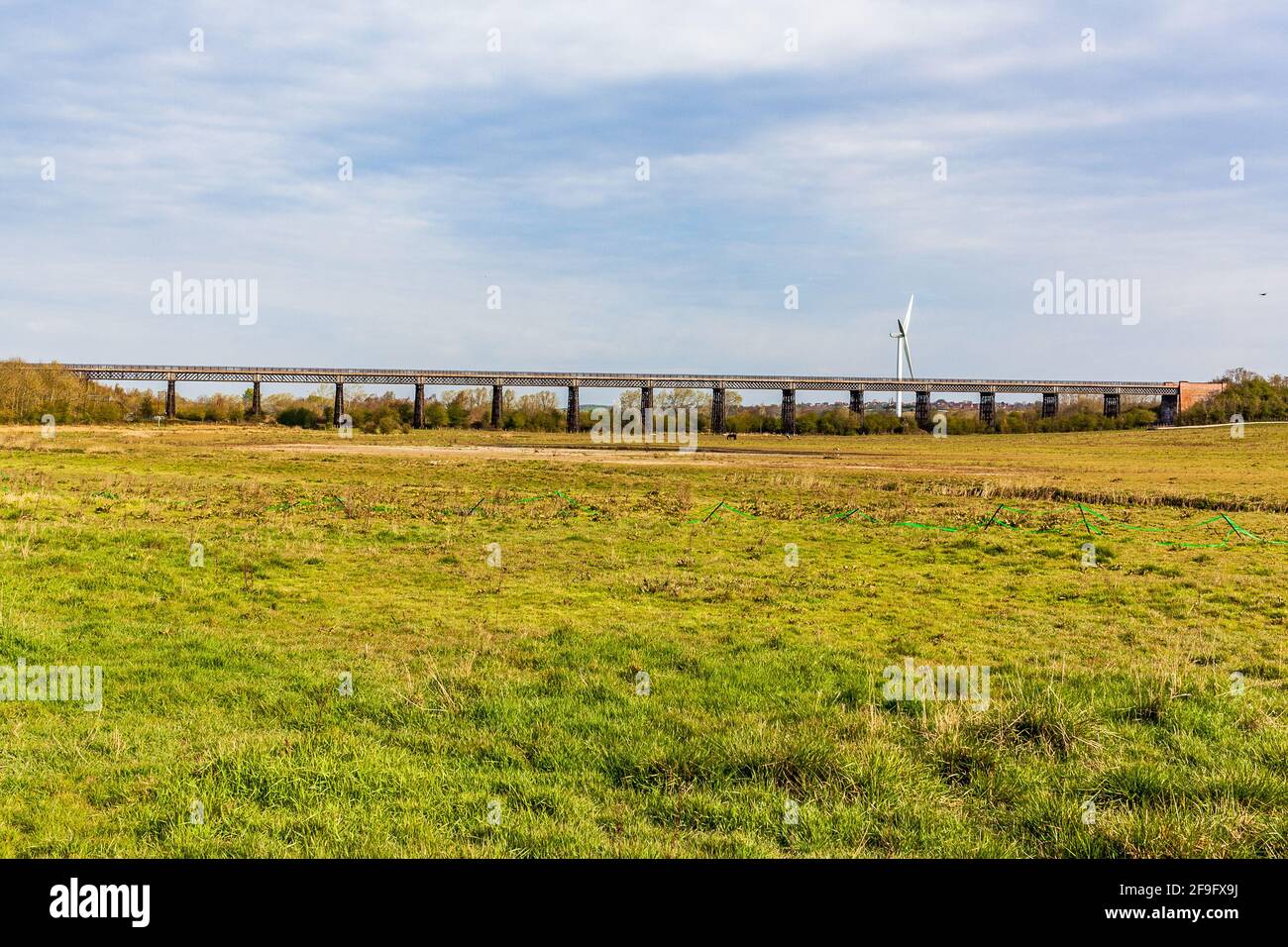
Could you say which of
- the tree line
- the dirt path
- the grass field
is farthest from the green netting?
the tree line

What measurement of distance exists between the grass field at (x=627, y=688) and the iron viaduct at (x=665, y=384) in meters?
118

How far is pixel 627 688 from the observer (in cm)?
1079

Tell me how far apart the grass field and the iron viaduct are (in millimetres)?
118444

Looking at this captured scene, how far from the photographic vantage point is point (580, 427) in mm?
146750

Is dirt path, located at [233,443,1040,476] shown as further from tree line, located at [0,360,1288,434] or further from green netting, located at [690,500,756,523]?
tree line, located at [0,360,1288,434]

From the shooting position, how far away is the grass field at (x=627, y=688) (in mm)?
7316

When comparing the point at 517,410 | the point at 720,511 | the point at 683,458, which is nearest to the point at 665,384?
the point at 517,410

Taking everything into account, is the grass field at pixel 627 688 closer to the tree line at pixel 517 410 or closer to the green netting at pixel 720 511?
the green netting at pixel 720 511

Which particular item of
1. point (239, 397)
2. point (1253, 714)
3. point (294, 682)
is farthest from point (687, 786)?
point (239, 397)

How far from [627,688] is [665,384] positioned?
458 ft

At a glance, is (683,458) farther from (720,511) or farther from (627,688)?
(627,688)

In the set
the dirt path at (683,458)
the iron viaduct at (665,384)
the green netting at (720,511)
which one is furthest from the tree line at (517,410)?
the green netting at (720,511)

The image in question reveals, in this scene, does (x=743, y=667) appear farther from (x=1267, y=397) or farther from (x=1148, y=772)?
(x=1267, y=397)
